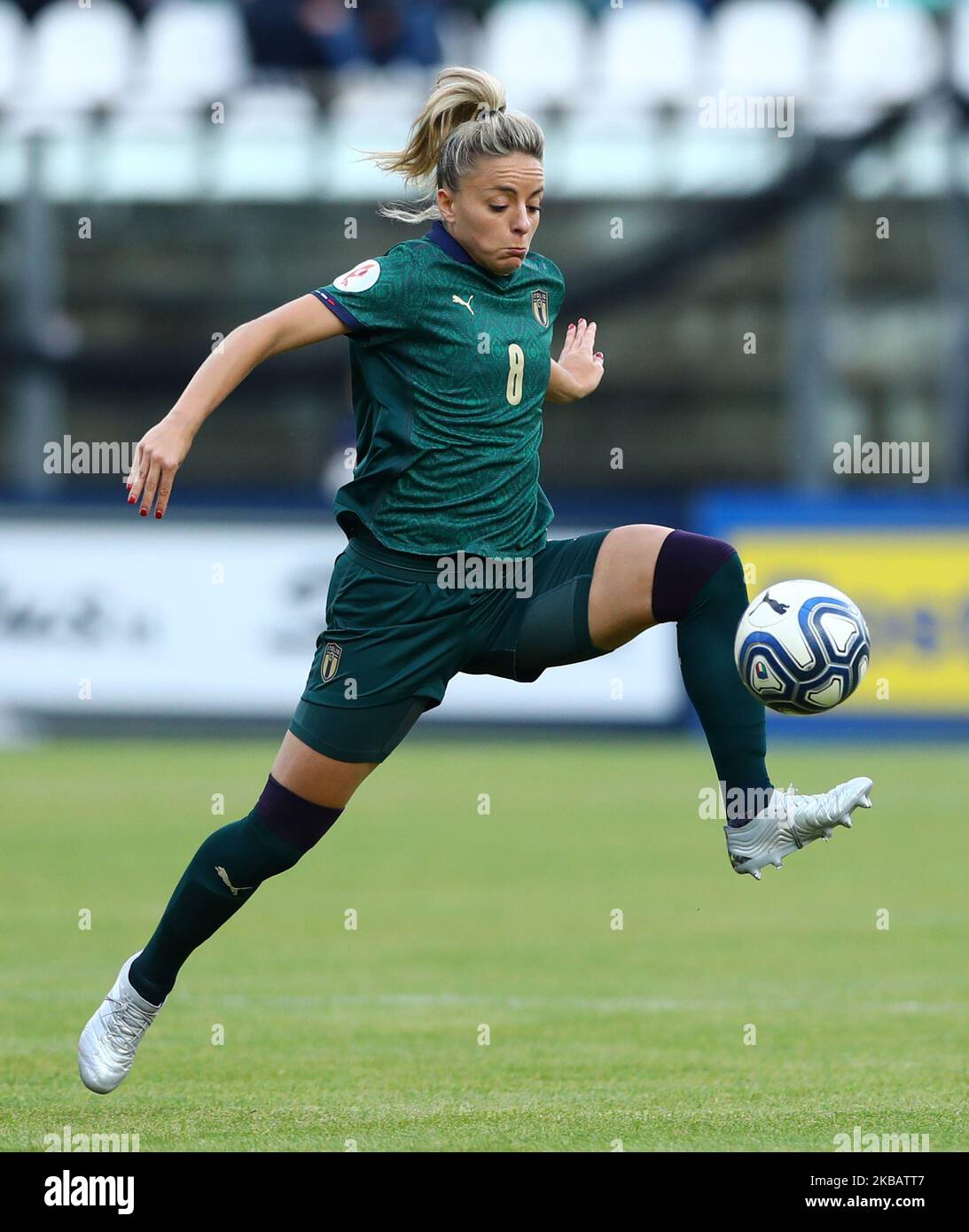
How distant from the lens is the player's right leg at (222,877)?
534cm

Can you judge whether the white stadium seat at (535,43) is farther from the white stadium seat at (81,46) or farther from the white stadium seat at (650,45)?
the white stadium seat at (81,46)

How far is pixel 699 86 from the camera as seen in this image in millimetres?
19469

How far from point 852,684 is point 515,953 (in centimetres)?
300

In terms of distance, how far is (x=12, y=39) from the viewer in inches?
819

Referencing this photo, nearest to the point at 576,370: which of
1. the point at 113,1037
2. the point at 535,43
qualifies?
the point at 113,1037

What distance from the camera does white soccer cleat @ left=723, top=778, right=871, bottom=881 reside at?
5188 mm

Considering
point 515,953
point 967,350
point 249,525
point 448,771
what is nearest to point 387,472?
point 515,953

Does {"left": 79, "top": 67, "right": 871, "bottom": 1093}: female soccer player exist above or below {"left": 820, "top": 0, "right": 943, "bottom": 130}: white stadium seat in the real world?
below

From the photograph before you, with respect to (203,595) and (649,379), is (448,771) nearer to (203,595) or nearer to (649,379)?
(203,595)

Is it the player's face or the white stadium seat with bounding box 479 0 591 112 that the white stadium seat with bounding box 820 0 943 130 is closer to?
the white stadium seat with bounding box 479 0 591 112

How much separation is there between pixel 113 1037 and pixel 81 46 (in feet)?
55.4

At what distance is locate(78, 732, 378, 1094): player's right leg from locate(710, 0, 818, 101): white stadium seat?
54.6ft

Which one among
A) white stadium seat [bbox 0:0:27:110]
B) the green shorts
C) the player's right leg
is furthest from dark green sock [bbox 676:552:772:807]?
white stadium seat [bbox 0:0:27:110]

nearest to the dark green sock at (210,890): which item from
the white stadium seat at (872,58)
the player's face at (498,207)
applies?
the player's face at (498,207)
